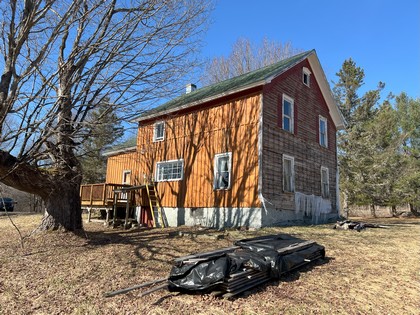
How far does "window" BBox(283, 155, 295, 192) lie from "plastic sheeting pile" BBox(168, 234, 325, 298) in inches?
289

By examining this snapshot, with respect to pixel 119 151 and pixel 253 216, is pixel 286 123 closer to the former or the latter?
pixel 253 216

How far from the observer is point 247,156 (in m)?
12.4

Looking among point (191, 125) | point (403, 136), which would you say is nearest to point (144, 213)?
point (191, 125)

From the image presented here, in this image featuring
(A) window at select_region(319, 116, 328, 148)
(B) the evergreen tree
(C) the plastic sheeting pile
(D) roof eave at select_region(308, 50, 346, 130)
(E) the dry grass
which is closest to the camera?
(E) the dry grass

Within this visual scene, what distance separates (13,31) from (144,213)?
11302 millimetres

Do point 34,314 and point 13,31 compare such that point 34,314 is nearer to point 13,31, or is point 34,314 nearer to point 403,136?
point 13,31

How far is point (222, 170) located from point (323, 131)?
715cm

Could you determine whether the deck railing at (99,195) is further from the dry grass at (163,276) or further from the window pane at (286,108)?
the window pane at (286,108)

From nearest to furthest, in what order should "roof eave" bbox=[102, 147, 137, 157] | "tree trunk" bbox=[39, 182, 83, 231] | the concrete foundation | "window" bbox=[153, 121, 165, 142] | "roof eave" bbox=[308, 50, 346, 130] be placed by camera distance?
"tree trunk" bbox=[39, 182, 83, 231]
the concrete foundation
"roof eave" bbox=[308, 50, 346, 130]
"window" bbox=[153, 121, 165, 142]
"roof eave" bbox=[102, 147, 137, 157]

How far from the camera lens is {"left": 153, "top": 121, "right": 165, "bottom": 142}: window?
53.7 ft

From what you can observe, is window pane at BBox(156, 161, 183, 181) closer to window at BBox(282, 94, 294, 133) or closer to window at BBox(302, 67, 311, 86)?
window at BBox(282, 94, 294, 133)

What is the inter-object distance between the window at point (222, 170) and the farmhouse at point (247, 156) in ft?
0.14

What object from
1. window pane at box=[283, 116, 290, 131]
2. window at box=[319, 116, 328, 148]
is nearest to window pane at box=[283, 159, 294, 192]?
window pane at box=[283, 116, 290, 131]

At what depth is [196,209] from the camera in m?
13.7
